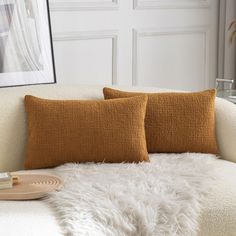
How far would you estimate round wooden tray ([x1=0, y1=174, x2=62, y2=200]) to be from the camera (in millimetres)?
2254

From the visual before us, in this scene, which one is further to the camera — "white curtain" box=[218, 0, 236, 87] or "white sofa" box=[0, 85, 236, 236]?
"white curtain" box=[218, 0, 236, 87]

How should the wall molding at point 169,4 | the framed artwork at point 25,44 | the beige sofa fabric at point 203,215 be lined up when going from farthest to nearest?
the wall molding at point 169,4
the framed artwork at point 25,44
the beige sofa fabric at point 203,215

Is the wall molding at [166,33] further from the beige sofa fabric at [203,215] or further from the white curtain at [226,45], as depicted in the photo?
the beige sofa fabric at [203,215]

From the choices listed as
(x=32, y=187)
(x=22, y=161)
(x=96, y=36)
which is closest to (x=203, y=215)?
(x=32, y=187)

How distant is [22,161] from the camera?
8.93 ft

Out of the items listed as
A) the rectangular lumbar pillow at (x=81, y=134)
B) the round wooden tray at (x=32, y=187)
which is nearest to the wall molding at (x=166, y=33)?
the rectangular lumbar pillow at (x=81, y=134)

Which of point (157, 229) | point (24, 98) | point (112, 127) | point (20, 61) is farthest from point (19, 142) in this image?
point (157, 229)

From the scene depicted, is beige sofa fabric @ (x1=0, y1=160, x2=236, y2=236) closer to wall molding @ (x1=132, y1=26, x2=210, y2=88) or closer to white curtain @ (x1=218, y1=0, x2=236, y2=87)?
wall molding @ (x1=132, y1=26, x2=210, y2=88)

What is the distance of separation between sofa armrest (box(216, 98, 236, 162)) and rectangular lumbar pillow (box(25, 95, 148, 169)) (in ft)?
1.20

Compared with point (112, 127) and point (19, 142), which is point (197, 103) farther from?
point (19, 142)

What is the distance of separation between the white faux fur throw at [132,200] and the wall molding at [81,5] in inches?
47.9

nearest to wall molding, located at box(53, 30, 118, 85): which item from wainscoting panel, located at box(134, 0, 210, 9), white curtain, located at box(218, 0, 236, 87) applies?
wainscoting panel, located at box(134, 0, 210, 9)

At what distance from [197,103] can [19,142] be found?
77cm

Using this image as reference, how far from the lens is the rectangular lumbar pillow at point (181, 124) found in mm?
2748
